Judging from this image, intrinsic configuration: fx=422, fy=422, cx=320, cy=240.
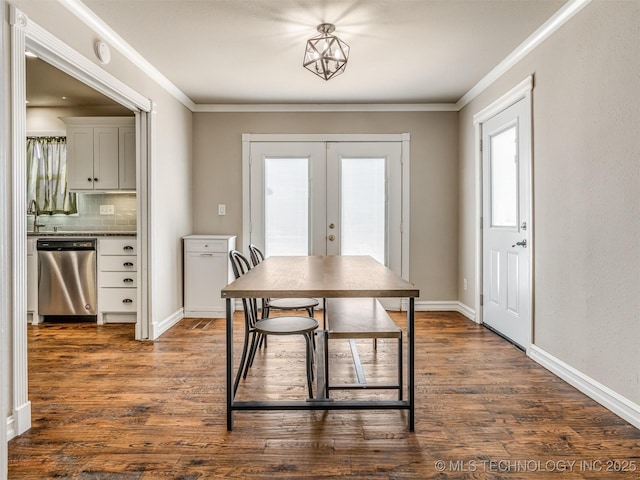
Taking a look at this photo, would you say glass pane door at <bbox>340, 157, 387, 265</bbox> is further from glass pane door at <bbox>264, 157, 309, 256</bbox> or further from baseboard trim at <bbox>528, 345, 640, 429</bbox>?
baseboard trim at <bbox>528, 345, 640, 429</bbox>

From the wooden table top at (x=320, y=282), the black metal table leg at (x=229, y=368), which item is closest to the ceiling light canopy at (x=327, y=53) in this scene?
the wooden table top at (x=320, y=282)

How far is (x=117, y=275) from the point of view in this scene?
4246 millimetres

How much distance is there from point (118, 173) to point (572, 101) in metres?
4.01

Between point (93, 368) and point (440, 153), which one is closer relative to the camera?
point (93, 368)

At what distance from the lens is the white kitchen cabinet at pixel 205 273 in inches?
176

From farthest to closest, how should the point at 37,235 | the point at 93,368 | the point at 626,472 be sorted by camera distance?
the point at 37,235 < the point at 93,368 < the point at 626,472

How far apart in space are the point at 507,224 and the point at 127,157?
3706 mm

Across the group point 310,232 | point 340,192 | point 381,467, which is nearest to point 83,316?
point 310,232

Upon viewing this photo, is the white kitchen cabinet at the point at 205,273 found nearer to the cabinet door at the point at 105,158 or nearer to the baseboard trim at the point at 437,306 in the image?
the cabinet door at the point at 105,158

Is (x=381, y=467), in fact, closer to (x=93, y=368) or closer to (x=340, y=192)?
(x=93, y=368)

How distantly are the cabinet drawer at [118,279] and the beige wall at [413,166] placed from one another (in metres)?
1.12

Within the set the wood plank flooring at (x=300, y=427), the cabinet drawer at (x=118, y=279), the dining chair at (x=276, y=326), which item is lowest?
the wood plank flooring at (x=300, y=427)

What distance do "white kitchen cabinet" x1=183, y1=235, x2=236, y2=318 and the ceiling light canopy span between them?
7.31 ft

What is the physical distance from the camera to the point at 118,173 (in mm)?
4316
